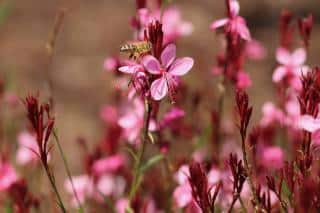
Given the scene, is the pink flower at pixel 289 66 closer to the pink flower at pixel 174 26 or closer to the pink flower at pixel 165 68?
the pink flower at pixel 174 26

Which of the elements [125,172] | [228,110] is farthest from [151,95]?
[228,110]

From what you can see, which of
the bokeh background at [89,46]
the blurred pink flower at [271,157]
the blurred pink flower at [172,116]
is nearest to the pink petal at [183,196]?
the blurred pink flower at [172,116]

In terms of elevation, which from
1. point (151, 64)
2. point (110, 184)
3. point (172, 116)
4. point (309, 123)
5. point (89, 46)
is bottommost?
point (309, 123)

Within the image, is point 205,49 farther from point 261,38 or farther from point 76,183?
point 76,183

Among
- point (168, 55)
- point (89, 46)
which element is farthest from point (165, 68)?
point (89, 46)

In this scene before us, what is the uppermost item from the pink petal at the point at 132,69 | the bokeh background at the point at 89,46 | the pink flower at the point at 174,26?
the bokeh background at the point at 89,46

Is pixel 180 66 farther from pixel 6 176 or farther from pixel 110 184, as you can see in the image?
pixel 110 184

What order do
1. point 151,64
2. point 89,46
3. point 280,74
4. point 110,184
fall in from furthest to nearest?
point 89,46 < point 110,184 < point 280,74 < point 151,64

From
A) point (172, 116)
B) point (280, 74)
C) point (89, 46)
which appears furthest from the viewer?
point (89, 46)
